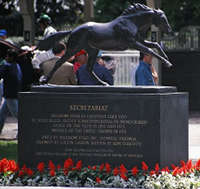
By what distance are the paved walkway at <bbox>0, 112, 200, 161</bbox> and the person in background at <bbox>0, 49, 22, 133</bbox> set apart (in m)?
0.96

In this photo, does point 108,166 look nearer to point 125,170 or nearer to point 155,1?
point 125,170

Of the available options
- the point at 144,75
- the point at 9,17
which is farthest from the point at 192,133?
the point at 9,17

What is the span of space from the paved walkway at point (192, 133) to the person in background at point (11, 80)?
96 centimetres

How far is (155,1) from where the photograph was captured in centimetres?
2005

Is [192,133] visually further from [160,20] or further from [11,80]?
[160,20]

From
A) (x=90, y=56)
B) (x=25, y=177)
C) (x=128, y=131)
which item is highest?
(x=90, y=56)

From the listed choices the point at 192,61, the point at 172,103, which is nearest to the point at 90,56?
the point at 172,103

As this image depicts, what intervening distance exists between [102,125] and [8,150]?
4.56 m

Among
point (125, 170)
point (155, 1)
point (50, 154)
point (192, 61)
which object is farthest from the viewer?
point (192, 61)

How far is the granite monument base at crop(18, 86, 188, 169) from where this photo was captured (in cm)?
884

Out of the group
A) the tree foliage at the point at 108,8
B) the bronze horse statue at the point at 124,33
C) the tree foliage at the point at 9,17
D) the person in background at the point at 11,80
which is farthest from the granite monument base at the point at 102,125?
the tree foliage at the point at 108,8

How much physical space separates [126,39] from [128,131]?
1.35 metres

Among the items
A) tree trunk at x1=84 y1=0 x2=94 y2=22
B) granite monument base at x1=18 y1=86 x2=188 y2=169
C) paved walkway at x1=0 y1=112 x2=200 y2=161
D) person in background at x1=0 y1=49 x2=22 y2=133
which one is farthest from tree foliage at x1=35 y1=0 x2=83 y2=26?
granite monument base at x1=18 y1=86 x2=188 y2=169

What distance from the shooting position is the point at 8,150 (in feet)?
43.1
